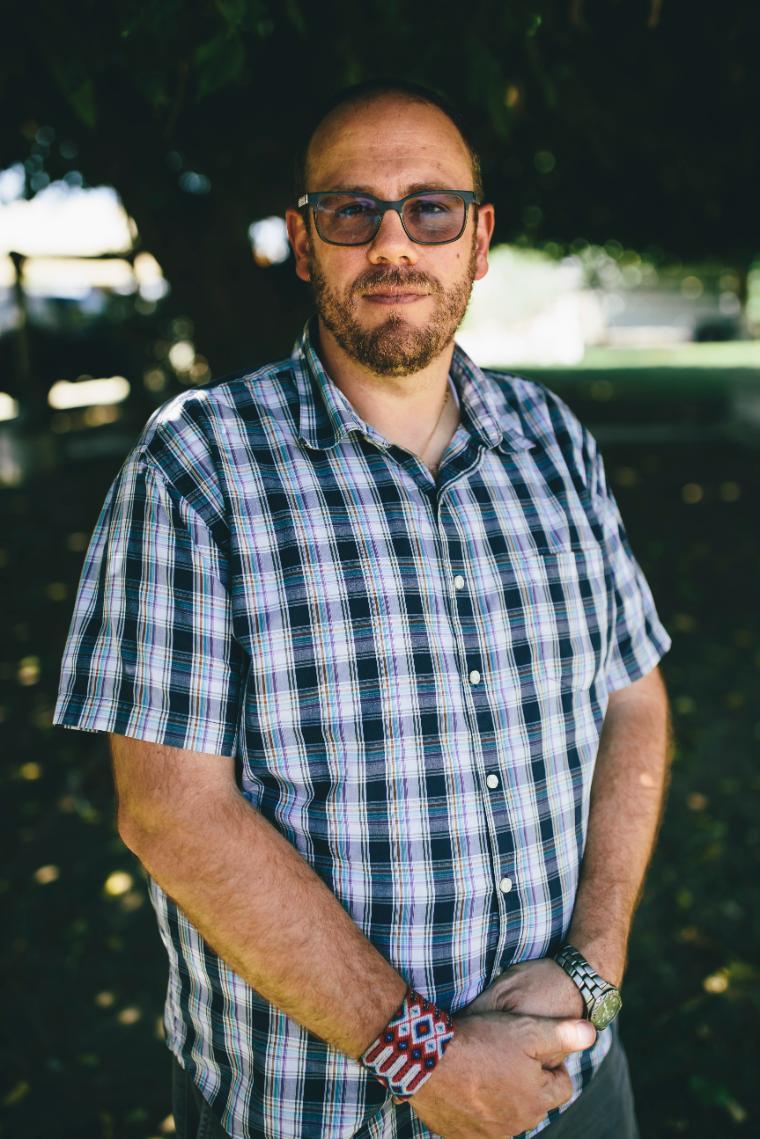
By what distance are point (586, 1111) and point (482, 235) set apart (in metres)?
1.92

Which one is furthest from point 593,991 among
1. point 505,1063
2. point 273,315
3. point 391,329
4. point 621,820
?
point 273,315

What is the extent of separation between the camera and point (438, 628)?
69.9 inches

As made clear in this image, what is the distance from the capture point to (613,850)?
199 centimetres

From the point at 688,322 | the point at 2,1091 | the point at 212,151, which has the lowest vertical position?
the point at 2,1091

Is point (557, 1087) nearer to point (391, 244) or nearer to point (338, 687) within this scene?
point (338, 687)

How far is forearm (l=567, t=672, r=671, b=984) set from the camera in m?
1.88

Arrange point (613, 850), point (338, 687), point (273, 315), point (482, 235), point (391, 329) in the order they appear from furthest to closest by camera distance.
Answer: point (273, 315) < point (482, 235) < point (613, 850) < point (391, 329) < point (338, 687)

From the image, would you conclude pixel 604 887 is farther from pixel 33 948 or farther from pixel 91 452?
pixel 91 452

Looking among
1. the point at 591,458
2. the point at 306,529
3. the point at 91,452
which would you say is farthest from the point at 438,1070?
the point at 91,452

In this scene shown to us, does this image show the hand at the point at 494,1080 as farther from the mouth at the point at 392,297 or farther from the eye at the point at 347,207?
the eye at the point at 347,207

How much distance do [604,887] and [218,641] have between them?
0.99 metres

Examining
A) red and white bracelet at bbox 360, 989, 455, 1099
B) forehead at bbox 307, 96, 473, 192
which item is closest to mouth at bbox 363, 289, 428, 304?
forehead at bbox 307, 96, 473, 192

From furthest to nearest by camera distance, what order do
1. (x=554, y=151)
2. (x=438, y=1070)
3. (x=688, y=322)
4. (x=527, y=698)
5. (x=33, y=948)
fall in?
(x=688, y=322), (x=554, y=151), (x=33, y=948), (x=527, y=698), (x=438, y=1070)

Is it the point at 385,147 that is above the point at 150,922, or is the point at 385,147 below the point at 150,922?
above
